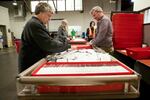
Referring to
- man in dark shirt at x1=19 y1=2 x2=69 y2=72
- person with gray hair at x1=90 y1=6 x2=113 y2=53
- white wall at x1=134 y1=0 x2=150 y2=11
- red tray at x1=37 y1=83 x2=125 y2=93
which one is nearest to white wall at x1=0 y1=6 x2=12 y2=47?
white wall at x1=134 y1=0 x2=150 y2=11

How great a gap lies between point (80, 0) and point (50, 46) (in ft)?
32.3

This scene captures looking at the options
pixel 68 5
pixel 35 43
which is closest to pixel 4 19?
pixel 68 5

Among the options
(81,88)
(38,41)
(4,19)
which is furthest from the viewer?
(4,19)

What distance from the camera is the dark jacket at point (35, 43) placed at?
4.99 ft

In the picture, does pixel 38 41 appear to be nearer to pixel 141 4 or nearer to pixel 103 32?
pixel 103 32

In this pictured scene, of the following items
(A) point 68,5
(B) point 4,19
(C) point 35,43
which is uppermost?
(A) point 68,5

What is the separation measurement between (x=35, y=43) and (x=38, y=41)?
0.41 feet

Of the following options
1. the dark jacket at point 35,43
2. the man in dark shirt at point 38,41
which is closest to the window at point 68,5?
the man in dark shirt at point 38,41

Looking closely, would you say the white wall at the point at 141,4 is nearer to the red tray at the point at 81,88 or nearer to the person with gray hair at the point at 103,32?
the person with gray hair at the point at 103,32

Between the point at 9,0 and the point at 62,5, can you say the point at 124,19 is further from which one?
the point at 9,0

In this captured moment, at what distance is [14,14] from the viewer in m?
12.2

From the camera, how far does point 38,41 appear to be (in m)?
1.52

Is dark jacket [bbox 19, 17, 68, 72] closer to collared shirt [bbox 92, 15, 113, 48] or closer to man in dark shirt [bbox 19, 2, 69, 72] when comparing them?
man in dark shirt [bbox 19, 2, 69, 72]

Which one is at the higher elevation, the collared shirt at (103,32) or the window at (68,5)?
the window at (68,5)
